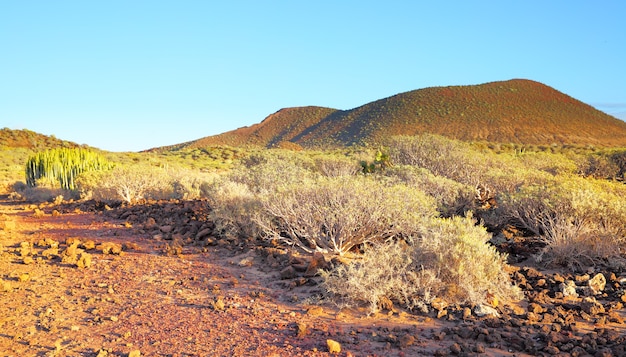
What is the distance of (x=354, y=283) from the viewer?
5.17 metres

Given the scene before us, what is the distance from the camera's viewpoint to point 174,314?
5148mm

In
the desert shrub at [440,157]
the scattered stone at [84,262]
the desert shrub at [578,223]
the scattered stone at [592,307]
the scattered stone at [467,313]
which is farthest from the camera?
the desert shrub at [440,157]

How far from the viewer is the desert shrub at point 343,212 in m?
7.26

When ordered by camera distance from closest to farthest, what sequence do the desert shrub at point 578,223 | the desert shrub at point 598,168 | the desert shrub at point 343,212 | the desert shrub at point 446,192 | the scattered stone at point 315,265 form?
the scattered stone at point 315,265, the desert shrub at point 578,223, the desert shrub at point 343,212, the desert shrub at point 446,192, the desert shrub at point 598,168

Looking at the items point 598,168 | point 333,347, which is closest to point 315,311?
point 333,347

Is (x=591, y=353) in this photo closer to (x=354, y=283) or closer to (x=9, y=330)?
(x=354, y=283)

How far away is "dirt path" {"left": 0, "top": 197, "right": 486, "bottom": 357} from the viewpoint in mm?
4332

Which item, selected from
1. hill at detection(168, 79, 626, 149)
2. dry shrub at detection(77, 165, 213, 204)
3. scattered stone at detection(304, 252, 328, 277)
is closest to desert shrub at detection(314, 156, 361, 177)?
dry shrub at detection(77, 165, 213, 204)

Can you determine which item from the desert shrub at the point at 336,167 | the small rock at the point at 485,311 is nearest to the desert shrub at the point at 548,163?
the desert shrub at the point at 336,167

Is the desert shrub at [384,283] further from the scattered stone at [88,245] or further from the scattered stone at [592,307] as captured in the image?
the scattered stone at [88,245]

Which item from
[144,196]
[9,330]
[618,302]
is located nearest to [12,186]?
[144,196]

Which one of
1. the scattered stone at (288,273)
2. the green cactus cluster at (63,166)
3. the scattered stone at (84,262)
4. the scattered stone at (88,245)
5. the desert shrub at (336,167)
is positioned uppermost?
the green cactus cluster at (63,166)

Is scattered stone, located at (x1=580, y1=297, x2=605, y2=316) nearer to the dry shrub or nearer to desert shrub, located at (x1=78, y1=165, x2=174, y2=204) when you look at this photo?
the dry shrub

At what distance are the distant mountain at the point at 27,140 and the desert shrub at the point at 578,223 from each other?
40.7 metres
